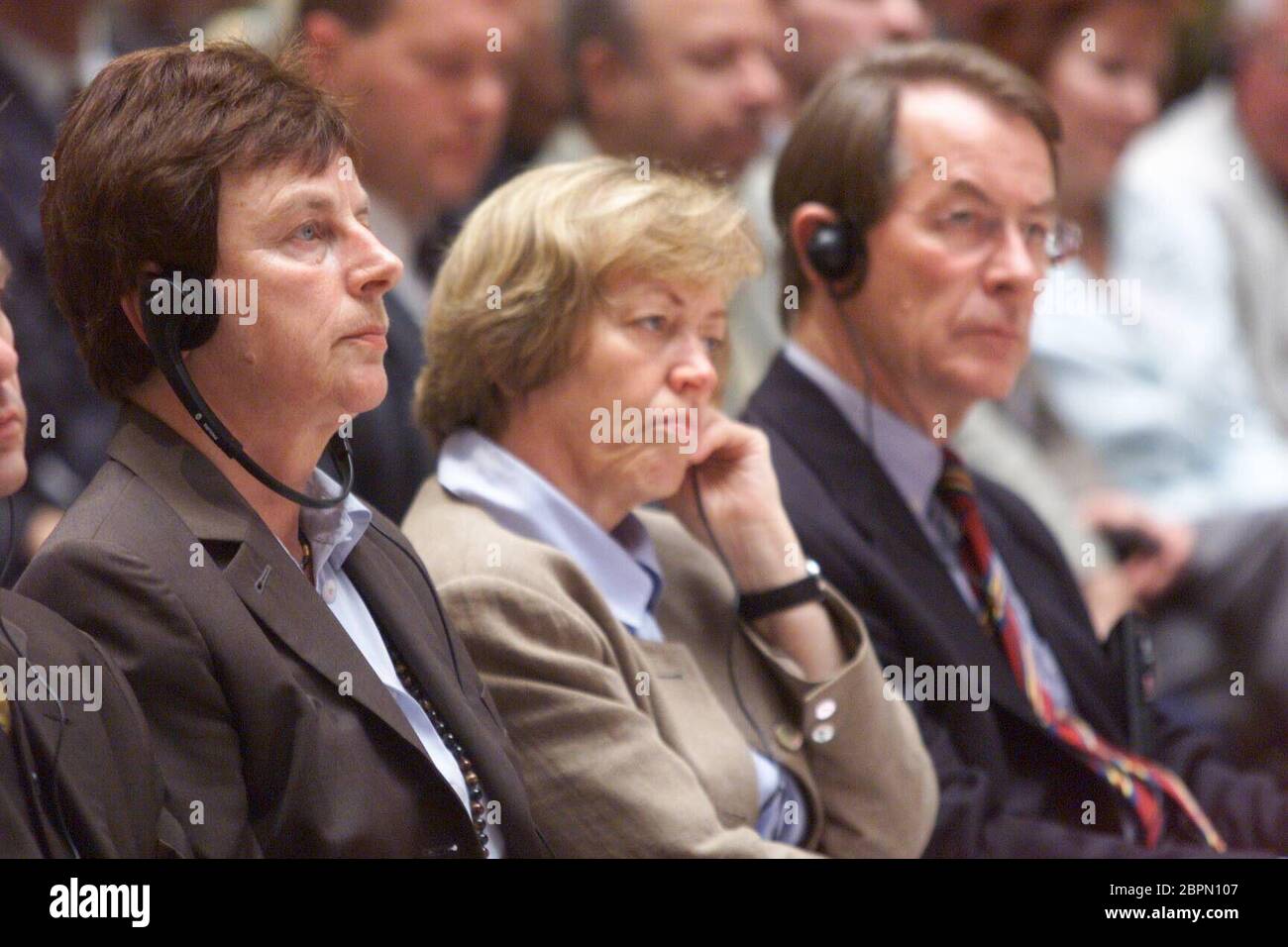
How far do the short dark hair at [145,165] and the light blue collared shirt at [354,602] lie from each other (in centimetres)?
18

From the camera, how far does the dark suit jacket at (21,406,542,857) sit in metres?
1.23

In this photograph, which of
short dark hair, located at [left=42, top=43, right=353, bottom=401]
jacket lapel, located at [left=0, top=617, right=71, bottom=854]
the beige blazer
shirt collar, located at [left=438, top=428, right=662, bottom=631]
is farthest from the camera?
shirt collar, located at [left=438, top=428, right=662, bottom=631]

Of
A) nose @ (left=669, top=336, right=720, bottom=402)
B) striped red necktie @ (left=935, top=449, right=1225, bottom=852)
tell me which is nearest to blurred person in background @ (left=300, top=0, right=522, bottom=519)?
nose @ (left=669, top=336, right=720, bottom=402)

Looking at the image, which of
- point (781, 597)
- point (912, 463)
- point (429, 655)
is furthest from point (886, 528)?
point (429, 655)

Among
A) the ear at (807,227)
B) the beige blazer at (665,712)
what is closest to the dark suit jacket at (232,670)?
the beige blazer at (665,712)

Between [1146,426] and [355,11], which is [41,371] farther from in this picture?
[1146,426]

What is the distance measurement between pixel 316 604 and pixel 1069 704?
40.0 inches

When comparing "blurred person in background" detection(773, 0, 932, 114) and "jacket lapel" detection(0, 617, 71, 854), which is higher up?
"blurred person in background" detection(773, 0, 932, 114)

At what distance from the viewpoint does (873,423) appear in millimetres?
2020

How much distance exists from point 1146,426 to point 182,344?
6.35ft

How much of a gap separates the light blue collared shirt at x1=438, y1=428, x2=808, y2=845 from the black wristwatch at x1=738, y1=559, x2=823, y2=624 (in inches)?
3.9

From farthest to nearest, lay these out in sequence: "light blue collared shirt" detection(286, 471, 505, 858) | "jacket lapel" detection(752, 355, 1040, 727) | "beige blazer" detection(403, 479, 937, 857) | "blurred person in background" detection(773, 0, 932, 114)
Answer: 1. "blurred person in background" detection(773, 0, 932, 114)
2. "jacket lapel" detection(752, 355, 1040, 727)
3. "beige blazer" detection(403, 479, 937, 857)
4. "light blue collared shirt" detection(286, 471, 505, 858)

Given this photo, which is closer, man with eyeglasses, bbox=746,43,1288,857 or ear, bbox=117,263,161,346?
ear, bbox=117,263,161,346

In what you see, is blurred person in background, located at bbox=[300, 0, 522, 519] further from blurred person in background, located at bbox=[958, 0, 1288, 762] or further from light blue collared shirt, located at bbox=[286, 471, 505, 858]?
blurred person in background, located at bbox=[958, 0, 1288, 762]
